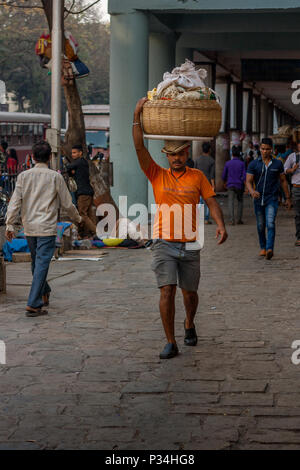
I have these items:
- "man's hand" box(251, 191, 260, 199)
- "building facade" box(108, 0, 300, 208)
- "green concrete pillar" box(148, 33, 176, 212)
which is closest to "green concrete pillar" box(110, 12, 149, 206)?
"building facade" box(108, 0, 300, 208)

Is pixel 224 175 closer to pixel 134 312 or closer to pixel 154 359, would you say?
pixel 134 312

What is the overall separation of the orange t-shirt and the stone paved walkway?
980 mm

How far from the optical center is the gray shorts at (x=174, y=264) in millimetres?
7145

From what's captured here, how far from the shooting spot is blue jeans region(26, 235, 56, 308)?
29.2 ft

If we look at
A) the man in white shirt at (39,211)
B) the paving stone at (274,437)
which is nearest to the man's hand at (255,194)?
the man in white shirt at (39,211)

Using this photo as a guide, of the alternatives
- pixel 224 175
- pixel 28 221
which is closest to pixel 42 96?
pixel 224 175

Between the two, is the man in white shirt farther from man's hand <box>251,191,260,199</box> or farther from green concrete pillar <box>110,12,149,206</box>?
green concrete pillar <box>110,12,149,206</box>

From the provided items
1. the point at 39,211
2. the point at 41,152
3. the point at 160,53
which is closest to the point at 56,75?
the point at 41,152

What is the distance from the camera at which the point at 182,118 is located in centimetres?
739

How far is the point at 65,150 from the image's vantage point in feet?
55.0

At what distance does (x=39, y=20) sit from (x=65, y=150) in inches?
1576

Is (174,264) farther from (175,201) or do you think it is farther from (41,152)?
(41,152)

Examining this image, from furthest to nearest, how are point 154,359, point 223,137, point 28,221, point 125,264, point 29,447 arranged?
point 223,137 → point 125,264 → point 28,221 → point 154,359 → point 29,447

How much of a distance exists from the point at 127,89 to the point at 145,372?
12.3 m
